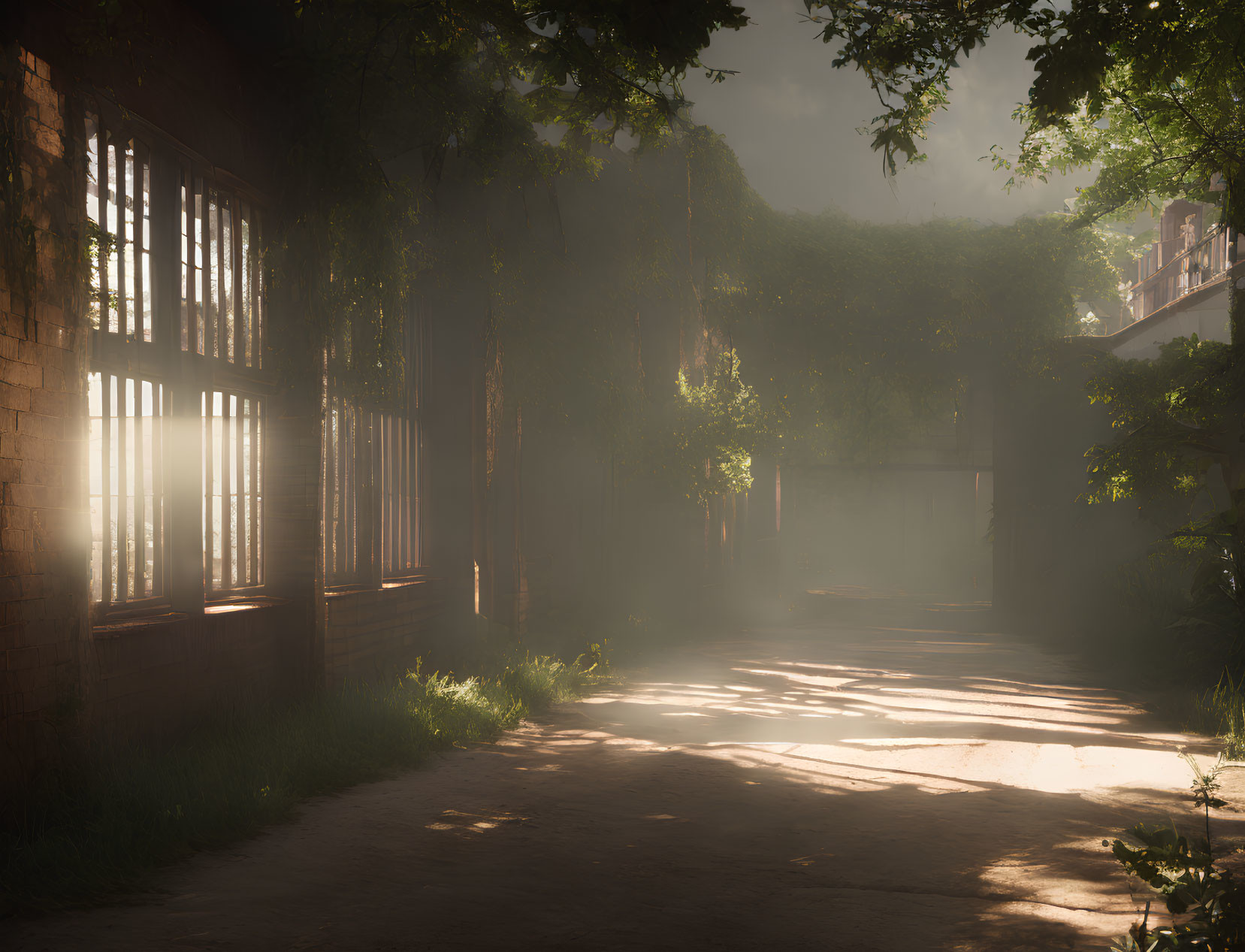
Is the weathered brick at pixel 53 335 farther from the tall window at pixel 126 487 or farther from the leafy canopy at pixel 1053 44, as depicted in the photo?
the leafy canopy at pixel 1053 44

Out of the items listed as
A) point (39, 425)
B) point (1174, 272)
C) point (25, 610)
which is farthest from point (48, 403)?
point (1174, 272)

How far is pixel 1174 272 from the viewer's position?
2433 centimetres

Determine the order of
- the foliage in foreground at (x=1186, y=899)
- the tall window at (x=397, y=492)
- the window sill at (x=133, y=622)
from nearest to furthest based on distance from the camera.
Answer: the foliage in foreground at (x=1186, y=899), the window sill at (x=133, y=622), the tall window at (x=397, y=492)

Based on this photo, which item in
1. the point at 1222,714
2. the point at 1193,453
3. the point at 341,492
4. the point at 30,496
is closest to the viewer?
the point at 30,496

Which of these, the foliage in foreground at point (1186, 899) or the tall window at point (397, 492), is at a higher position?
the tall window at point (397, 492)

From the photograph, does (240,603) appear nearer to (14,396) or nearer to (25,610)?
(25,610)

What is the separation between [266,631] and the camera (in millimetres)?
7039

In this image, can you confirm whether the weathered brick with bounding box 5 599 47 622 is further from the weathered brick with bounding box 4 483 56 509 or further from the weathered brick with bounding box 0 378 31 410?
the weathered brick with bounding box 0 378 31 410

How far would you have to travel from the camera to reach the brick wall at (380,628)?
8047 mm

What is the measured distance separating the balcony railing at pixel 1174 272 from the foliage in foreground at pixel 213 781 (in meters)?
18.0

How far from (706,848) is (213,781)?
2628mm

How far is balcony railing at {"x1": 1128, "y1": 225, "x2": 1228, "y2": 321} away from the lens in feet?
67.0

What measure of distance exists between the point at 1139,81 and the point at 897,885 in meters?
4.87

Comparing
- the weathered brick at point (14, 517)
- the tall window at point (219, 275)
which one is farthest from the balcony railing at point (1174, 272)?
the weathered brick at point (14, 517)
